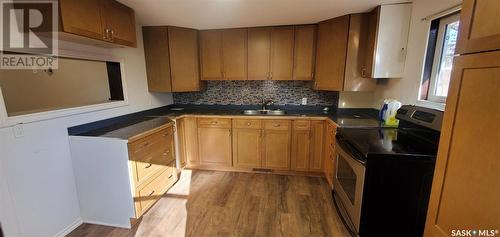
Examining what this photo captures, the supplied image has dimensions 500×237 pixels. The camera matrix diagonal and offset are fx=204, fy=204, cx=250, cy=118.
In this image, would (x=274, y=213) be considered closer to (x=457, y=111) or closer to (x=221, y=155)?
(x=221, y=155)

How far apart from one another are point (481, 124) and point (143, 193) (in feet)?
7.95

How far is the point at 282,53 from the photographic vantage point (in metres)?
2.95

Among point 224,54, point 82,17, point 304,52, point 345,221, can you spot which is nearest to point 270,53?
point 304,52

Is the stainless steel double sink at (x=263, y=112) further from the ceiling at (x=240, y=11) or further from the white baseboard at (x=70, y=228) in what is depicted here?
the white baseboard at (x=70, y=228)

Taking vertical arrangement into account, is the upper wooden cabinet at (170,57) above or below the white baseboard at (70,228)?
above

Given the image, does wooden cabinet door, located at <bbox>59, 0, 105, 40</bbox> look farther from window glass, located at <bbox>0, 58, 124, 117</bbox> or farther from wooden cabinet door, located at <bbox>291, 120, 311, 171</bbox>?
wooden cabinet door, located at <bbox>291, 120, 311, 171</bbox>

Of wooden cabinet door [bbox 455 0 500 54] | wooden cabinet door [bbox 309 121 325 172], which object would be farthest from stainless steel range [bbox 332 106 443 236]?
wooden cabinet door [bbox 309 121 325 172]

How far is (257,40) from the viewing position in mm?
2951

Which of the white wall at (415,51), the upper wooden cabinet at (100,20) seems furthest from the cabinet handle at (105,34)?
the white wall at (415,51)

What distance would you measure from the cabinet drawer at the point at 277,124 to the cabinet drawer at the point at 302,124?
0.31 ft

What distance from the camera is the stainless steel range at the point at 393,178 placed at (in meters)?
1.39

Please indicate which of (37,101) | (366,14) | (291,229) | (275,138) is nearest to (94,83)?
(37,101)

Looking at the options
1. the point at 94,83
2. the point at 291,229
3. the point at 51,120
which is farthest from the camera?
the point at 94,83

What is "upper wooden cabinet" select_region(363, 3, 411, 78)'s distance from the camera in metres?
2.12
